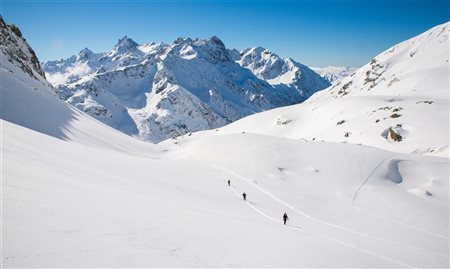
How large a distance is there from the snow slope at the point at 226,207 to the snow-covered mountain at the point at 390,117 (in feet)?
47.1

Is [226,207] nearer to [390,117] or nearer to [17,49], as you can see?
[390,117]

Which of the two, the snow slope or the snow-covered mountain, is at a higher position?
the snow-covered mountain

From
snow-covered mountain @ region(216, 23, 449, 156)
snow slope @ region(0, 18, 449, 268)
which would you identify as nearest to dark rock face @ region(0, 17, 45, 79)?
snow slope @ region(0, 18, 449, 268)

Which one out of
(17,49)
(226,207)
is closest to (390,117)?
(226,207)

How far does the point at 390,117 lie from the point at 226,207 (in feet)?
190

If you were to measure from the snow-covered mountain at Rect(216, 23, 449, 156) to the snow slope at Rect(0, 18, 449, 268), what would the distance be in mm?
14370

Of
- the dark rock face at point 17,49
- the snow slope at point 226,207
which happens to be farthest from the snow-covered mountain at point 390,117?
the dark rock face at point 17,49

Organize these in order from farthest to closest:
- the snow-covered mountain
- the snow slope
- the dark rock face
Answer: the dark rock face, the snow-covered mountain, the snow slope

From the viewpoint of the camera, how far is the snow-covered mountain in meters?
56.8

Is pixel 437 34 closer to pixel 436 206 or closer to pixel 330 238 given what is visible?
pixel 436 206

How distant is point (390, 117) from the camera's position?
66.9m

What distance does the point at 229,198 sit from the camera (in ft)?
97.5

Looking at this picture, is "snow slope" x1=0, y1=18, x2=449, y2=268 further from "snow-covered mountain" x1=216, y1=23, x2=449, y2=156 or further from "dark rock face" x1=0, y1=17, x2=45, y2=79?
"dark rock face" x1=0, y1=17, x2=45, y2=79

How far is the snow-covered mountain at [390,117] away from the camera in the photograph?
56.8m
